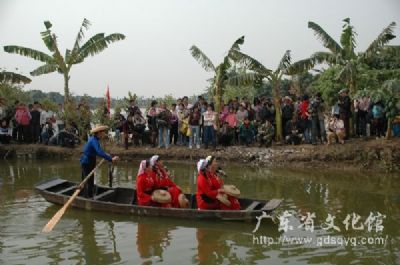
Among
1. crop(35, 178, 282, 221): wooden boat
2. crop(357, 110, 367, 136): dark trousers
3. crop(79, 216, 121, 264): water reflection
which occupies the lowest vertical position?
crop(79, 216, 121, 264): water reflection

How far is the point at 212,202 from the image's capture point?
10.5 m

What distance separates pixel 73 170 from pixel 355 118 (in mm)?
10337

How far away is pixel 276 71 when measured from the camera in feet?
Answer: 63.0

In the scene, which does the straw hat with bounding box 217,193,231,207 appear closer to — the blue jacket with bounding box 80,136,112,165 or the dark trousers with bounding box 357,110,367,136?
the blue jacket with bounding box 80,136,112,165

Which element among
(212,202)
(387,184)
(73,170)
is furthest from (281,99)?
(212,202)

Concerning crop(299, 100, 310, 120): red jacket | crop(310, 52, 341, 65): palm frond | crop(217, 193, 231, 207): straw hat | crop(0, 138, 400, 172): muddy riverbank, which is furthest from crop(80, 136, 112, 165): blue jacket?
crop(310, 52, 341, 65): palm frond

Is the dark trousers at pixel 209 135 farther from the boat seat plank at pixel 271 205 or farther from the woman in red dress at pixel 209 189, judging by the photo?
the boat seat plank at pixel 271 205

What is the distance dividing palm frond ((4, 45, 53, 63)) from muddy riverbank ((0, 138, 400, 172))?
3.63m

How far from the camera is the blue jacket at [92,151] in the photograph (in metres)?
11.7

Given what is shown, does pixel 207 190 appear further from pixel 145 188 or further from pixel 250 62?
pixel 250 62

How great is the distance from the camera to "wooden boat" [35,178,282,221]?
32.7 ft

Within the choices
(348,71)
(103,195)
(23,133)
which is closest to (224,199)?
(103,195)

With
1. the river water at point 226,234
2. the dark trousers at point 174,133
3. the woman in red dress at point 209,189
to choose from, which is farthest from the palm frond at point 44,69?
the woman in red dress at point 209,189

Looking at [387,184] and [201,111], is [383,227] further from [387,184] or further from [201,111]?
[201,111]
